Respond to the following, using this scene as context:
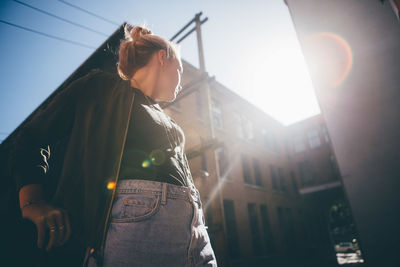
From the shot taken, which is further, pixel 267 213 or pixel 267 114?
pixel 267 114

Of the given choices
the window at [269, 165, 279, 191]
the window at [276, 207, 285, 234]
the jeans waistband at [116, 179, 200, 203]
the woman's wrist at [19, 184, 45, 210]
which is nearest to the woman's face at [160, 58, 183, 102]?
the jeans waistband at [116, 179, 200, 203]

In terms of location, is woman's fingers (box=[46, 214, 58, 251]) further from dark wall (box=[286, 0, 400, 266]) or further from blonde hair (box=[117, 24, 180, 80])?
dark wall (box=[286, 0, 400, 266])

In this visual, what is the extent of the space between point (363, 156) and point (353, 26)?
218 centimetres

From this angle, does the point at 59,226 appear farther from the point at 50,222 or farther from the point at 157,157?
the point at 157,157

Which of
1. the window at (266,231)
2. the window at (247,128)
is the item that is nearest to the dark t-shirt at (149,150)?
the window at (266,231)

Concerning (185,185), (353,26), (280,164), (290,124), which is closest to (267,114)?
(280,164)

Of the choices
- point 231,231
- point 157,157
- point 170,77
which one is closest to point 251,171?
point 231,231

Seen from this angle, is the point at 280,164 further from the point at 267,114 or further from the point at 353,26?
the point at 353,26

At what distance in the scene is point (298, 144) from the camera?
26578mm

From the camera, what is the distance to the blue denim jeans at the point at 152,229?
848 mm

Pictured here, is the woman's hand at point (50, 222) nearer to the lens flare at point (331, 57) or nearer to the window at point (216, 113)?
the lens flare at point (331, 57)

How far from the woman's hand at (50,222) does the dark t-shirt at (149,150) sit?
274mm

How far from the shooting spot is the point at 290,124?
2712 cm

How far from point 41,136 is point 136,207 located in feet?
1.73
